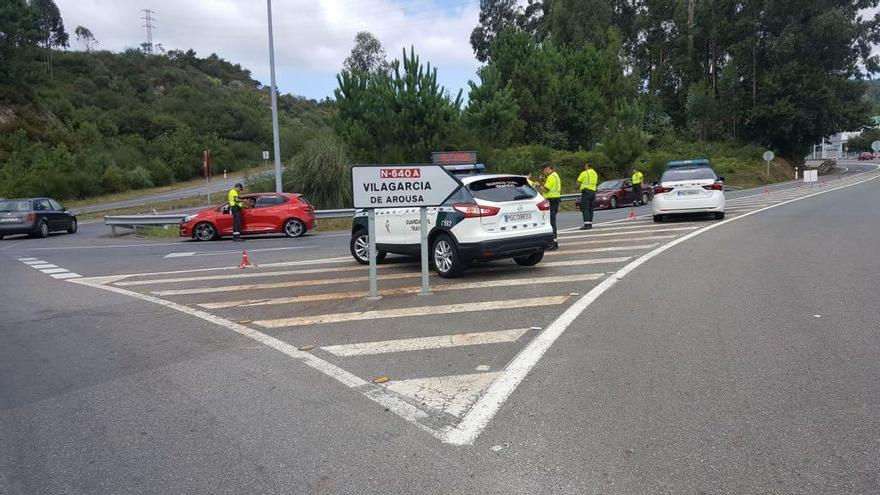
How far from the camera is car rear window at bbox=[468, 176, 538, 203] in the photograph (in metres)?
10.7

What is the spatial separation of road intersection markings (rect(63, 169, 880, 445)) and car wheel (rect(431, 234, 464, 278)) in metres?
0.36

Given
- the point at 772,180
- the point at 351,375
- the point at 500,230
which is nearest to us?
the point at 351,375

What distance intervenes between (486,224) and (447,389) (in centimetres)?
523

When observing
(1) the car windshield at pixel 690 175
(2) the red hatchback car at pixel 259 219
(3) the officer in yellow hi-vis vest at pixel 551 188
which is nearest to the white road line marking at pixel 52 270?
(2) the red hatchback car at pixel 259 219

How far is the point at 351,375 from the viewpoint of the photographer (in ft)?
19.7

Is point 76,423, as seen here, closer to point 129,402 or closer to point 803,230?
point 129,402

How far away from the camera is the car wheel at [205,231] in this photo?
21984 millimetres

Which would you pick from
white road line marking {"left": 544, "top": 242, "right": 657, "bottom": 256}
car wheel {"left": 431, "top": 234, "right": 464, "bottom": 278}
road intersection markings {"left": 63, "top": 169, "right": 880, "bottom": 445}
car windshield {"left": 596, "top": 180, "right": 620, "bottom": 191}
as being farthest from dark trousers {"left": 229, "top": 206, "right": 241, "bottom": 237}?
car windshield {"left": 596, "top": 180, "right": 620, "bottom": 191}

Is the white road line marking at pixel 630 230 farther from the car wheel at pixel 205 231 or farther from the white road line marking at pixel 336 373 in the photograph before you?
the car wheel at pixel 205 231

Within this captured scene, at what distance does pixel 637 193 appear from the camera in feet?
103

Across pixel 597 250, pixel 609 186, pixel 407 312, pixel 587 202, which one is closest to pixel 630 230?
pixel 587 202

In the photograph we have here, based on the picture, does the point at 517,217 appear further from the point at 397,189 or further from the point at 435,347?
the point at 435,347

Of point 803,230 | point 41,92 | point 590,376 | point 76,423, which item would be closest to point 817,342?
point 590,376

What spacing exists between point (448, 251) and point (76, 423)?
6.52m
